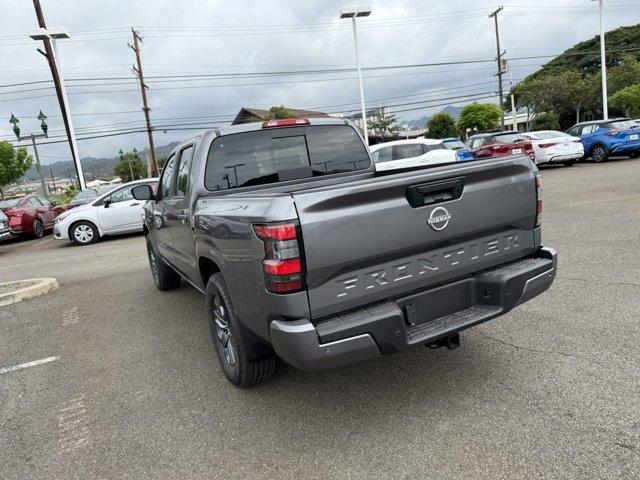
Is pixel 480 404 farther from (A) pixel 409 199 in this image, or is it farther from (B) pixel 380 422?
A: (A) pixel 409 199

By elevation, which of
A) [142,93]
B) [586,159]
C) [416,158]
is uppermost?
[142,93]

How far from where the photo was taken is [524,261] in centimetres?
332

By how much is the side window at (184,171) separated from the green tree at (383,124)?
210ft

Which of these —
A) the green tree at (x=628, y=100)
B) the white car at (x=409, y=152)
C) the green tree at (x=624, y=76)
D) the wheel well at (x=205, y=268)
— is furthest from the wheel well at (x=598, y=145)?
the green tree at (x=624, y=76)

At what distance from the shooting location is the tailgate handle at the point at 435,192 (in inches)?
110

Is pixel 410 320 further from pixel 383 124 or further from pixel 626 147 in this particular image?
pixel 383 124

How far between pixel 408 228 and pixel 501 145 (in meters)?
15.7

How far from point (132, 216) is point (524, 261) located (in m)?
11.5

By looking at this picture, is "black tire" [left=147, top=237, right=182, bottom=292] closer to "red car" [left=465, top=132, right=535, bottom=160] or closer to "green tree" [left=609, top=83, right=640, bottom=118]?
"red car" [left=465, top=132, right=535, bottom=160]

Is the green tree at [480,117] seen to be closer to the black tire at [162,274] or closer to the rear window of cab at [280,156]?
the black tire at [162,274]

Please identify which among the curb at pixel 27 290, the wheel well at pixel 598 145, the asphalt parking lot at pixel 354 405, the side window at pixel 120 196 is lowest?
the asphalt parking lot at pixel 354 405

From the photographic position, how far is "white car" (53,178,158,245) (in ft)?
42.1

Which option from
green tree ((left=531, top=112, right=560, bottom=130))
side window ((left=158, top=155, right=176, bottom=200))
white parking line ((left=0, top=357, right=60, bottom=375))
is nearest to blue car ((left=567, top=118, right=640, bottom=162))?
side window ((left=158, top=155, right=176, bottom=200))

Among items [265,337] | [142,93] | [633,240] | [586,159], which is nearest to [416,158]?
[633,240]
